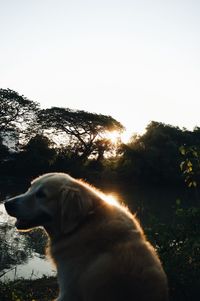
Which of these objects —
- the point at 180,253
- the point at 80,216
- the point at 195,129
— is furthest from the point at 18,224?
the point at 195,129

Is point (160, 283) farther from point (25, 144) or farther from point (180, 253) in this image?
point (25, 144)

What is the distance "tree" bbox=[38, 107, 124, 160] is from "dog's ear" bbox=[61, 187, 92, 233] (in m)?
49.9

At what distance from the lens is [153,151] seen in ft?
157

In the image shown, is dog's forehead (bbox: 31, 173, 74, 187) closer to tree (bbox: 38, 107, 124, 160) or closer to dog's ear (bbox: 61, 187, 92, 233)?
dog's ear (bbox: 61, 187, 92, 233)

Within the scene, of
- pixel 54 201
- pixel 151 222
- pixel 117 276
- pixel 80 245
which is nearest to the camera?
pixel 117 276

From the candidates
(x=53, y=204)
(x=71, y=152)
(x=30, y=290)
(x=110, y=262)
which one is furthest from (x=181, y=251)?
(x=71, y=152)

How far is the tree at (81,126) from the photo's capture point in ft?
178

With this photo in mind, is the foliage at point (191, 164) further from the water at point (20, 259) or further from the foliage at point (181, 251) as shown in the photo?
the water at point (20, 259)

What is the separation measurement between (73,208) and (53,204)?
0.34 m

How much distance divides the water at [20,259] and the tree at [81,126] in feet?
129

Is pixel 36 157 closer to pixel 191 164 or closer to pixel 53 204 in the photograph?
pixel 191 164

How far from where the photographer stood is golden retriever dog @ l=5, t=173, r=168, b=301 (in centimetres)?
318

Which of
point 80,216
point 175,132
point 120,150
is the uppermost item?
point 175,132

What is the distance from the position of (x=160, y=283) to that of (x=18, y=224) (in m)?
1.82
